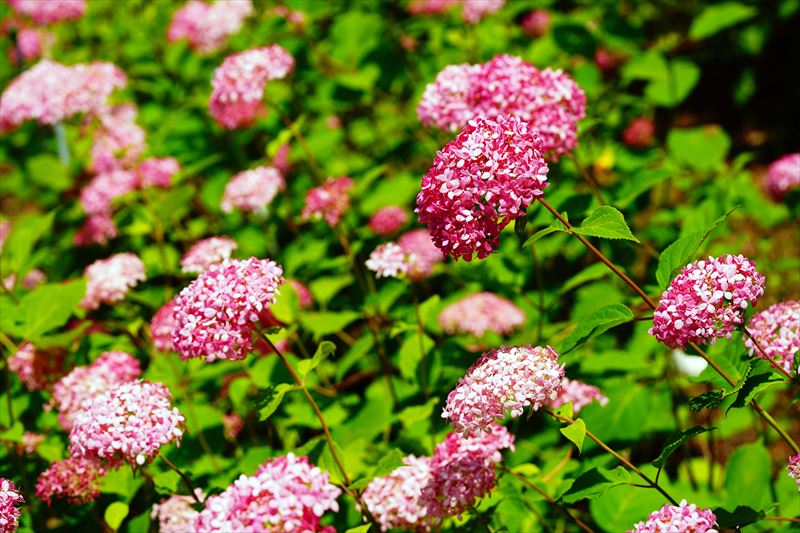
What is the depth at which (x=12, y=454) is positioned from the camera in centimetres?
264

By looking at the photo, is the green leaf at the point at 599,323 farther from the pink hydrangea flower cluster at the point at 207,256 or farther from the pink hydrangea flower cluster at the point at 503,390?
the pink hydrangea flower cluster at the point at 207,256

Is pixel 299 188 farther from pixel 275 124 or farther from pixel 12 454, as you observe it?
pixel 12 454

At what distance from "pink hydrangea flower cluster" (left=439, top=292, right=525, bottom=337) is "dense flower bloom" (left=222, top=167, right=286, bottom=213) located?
2.83 ft

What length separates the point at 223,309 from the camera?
190cm

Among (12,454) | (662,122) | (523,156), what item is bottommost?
(662,122)

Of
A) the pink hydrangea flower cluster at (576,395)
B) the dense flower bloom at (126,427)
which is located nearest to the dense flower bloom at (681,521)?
the pink hydrangea flower cluster at (576,395)

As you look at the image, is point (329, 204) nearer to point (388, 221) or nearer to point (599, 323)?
point (388, 221)

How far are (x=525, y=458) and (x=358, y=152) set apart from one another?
2673mm

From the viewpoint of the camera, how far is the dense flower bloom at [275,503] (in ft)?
4.76

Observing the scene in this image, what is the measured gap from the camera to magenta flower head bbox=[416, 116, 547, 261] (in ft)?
5.65

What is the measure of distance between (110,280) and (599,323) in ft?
6.30

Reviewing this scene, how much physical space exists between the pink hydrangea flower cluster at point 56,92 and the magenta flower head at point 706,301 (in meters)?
2.97

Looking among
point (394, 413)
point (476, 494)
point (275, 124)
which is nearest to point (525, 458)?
point (394, 413)

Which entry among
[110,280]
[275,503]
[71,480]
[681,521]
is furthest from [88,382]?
[681,521]
